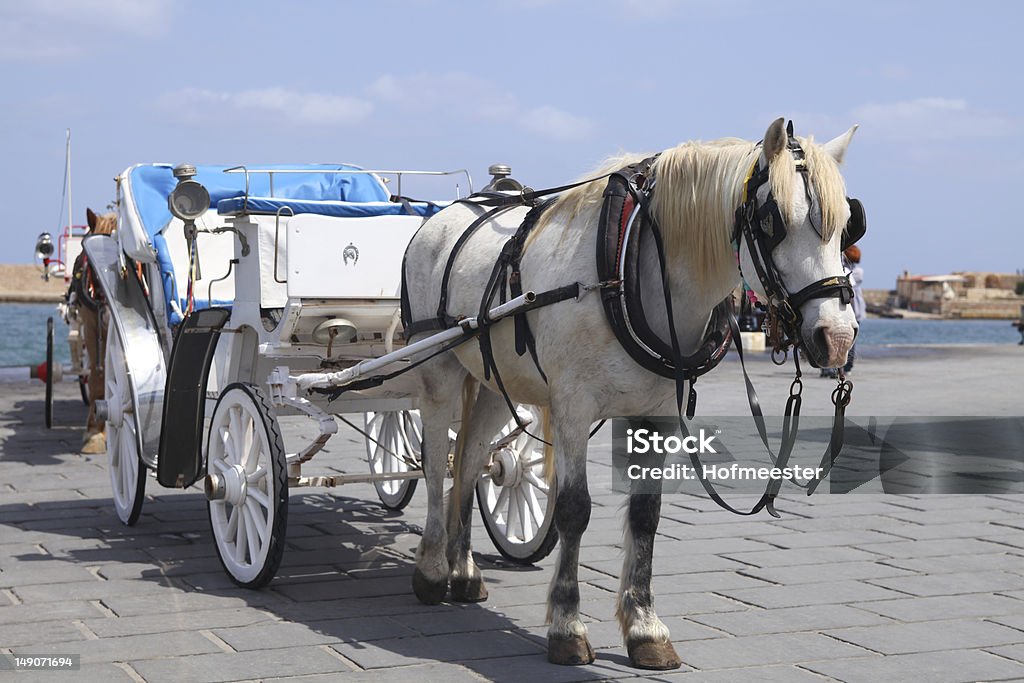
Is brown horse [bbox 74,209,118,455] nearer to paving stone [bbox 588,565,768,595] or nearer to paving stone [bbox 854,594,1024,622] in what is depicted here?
paving stone [bbox 588,565,768,595]

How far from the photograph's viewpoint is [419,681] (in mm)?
3711

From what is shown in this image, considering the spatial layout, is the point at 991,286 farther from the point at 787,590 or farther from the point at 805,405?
the point at 787,590

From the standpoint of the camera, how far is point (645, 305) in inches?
154

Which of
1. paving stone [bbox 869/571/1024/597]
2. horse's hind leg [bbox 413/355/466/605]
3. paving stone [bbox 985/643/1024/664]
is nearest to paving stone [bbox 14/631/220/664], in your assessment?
horse's hind leg [bbox 413/355/466/605]

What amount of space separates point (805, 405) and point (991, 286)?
99.8m

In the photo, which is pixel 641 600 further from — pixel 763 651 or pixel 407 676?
pixel 407 676

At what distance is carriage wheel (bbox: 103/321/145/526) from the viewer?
6.00 meters

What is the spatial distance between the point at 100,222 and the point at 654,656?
6.00 metres

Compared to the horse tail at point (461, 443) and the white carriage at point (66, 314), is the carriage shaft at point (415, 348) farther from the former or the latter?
the white carriage at point (66, 314)

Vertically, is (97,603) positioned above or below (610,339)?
below

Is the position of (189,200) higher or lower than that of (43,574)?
higher

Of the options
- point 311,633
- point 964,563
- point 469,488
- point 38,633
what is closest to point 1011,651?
point 964,563

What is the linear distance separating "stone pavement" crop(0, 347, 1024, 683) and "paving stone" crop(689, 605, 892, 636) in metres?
0.01

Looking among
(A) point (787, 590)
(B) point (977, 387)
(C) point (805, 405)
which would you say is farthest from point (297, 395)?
(B) point (977, 387)
